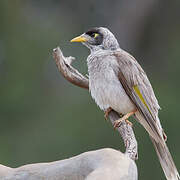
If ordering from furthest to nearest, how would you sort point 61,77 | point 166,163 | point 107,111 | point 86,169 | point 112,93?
1. point 61,77
2. point 107,111
3. point 112,93
4. point 166,163
5. point 86,169

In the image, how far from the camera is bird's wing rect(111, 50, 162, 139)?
6.22 meters

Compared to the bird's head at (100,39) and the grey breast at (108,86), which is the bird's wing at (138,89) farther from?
the bird's head at (100,39)

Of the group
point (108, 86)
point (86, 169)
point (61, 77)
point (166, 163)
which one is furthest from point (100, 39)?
point (61, 77)

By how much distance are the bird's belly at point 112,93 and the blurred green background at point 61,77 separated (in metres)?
5.49

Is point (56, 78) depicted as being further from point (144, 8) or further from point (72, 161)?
point (72, 161)

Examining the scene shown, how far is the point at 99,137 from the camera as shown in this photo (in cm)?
1232

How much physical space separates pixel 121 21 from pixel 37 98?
2.93m

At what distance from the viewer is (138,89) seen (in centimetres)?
634

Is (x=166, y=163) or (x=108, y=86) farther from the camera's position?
(x=108, y=86)

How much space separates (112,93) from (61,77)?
26.7 feet

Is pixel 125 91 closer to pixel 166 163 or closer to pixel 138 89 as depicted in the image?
pixel 138 89

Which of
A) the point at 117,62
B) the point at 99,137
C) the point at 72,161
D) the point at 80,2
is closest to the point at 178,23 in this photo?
the point at 80,2

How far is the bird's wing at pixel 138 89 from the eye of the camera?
622 cm

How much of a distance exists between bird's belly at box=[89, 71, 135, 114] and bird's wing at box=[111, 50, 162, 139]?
0.05m
